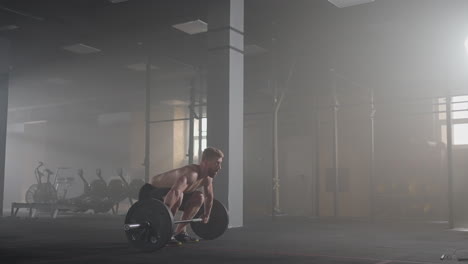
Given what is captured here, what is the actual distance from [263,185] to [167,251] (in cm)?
770

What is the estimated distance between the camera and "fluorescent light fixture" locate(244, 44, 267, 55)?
9867mm

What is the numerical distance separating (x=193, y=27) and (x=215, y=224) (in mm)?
4593

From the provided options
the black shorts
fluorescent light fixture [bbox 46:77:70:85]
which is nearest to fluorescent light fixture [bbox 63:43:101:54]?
fluorescent light fixture [bbox 46:77:70:85]

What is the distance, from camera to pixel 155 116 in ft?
Result: 55.4

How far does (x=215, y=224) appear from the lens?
16.8 ft

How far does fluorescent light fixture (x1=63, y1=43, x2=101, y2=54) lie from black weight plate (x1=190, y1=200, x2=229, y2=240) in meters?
6.24

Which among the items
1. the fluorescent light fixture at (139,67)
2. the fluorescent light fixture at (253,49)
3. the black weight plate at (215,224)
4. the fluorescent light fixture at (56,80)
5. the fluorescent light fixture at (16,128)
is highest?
the fluorescent light fixture at (253,49)

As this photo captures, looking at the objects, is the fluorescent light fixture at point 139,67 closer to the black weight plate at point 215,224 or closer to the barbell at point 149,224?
the black weight plate at point 215,224

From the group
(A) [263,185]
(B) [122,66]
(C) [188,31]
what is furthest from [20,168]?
(C) [188,31]

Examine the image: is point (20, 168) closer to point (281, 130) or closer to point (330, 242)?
point (281, 130)

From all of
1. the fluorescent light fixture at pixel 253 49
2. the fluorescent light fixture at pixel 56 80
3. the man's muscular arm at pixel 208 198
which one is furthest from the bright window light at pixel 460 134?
the fluorescent light fixture at pixel 56 80

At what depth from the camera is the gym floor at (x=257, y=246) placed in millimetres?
4049

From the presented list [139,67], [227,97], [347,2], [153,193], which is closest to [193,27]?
[227,97]

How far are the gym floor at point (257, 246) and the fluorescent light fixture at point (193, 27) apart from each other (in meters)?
3.64
